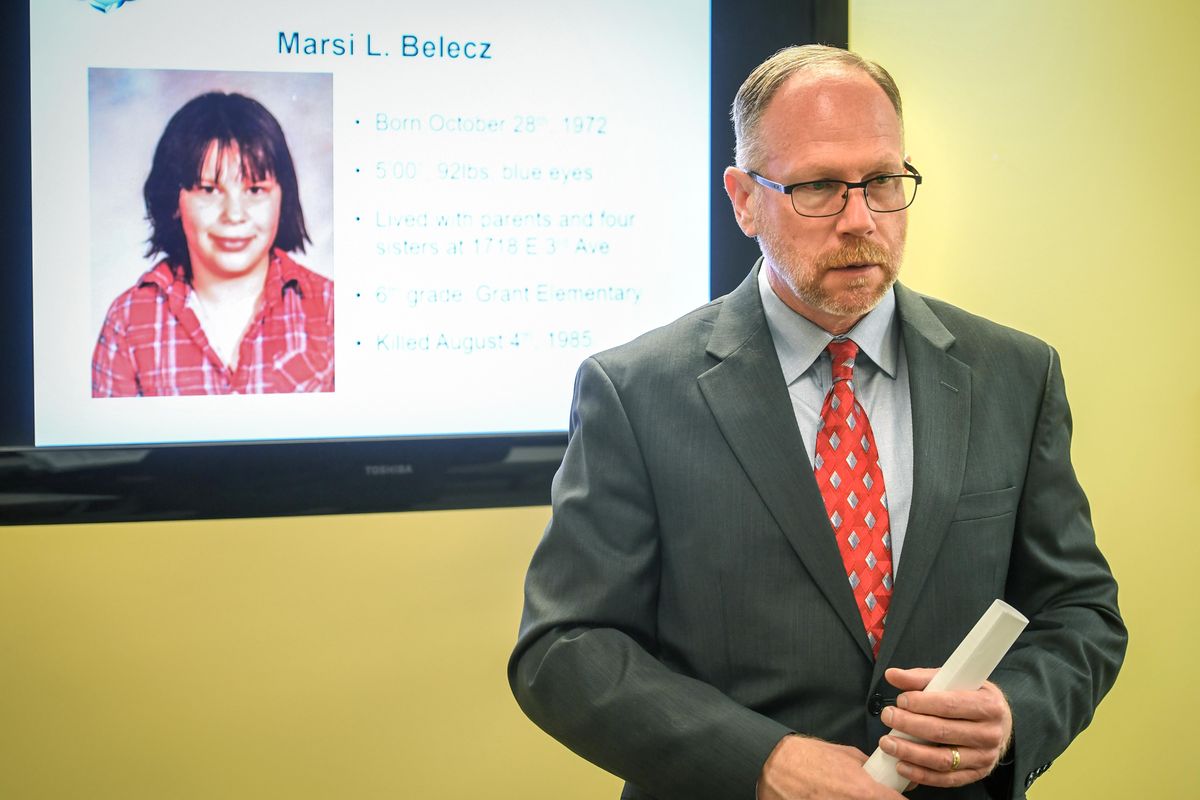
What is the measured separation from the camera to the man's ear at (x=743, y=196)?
4.88 ft

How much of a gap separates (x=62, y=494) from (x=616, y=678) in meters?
1.42

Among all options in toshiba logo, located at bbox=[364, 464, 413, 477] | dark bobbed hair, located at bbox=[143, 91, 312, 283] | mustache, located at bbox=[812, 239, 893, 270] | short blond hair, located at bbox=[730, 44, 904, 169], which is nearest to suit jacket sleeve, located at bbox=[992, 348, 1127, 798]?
mustache, located at bbox=[812, 239, 893, 270]

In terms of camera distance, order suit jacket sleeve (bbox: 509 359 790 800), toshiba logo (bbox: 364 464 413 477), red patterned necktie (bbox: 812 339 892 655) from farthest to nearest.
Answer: toshiba logo (bbox: 364 464 413 477) < red patterned necktie (bbox: 812 339 892 655) < suit jacket sleeve (bbox: 509 359 790 800)

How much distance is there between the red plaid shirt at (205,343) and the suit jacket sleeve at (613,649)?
3.10 ft

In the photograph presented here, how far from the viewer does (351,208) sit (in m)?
2.21

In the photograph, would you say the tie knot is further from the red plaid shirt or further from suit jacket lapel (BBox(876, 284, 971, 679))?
the red plaid shirt

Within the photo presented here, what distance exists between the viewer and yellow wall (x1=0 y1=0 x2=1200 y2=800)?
7.02ft

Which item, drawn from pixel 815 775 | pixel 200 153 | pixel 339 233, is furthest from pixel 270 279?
pixel 815 775

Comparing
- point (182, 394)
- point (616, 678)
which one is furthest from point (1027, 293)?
point (182, 394)

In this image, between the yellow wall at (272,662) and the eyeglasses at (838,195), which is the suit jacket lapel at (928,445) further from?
the yellow wall at (272,662)

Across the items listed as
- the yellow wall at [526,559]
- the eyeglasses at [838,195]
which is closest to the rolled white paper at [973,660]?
the eyeglasses at [838,195]

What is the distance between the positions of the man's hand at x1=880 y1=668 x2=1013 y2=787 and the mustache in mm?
525

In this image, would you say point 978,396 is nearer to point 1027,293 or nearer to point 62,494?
point 1027,293

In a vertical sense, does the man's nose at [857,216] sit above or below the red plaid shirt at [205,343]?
above
